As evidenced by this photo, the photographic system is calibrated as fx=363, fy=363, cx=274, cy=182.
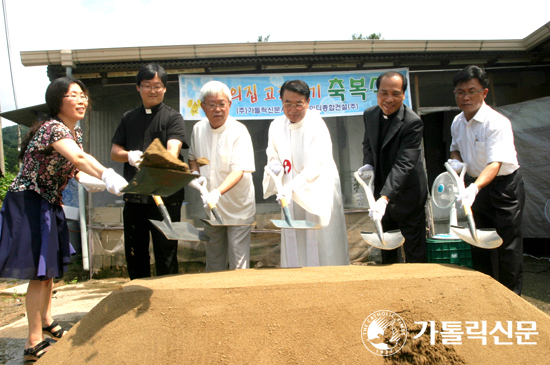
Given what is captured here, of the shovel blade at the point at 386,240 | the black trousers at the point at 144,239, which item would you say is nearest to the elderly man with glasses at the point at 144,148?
the black trousers at the point at 144,239

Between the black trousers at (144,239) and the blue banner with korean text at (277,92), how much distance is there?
2305 mm

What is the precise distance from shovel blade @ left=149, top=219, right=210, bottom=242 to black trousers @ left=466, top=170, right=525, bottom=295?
Answer: 1813 mm

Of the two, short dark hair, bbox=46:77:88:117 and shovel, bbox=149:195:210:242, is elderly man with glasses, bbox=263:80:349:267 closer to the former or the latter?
shovel, bbox=149:195:210:242

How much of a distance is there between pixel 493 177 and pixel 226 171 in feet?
5.63

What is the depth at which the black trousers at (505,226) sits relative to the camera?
2289mm

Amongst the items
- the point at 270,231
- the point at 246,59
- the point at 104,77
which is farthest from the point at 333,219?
the point at 104,77

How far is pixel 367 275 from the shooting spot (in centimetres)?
181

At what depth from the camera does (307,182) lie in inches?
99.7

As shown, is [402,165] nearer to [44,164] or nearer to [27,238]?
[44,164]

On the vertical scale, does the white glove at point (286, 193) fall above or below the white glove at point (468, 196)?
above

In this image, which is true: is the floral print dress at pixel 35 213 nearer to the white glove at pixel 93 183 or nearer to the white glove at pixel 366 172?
the white glove at pixel 93 183

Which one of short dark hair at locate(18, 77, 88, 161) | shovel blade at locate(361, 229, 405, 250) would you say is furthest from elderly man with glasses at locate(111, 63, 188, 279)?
shovel blade at locate(361, 229, 405, 250)

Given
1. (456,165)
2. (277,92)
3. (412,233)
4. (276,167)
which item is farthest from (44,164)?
(277,92)

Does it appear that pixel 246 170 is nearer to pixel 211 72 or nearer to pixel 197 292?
pixel 197 292
